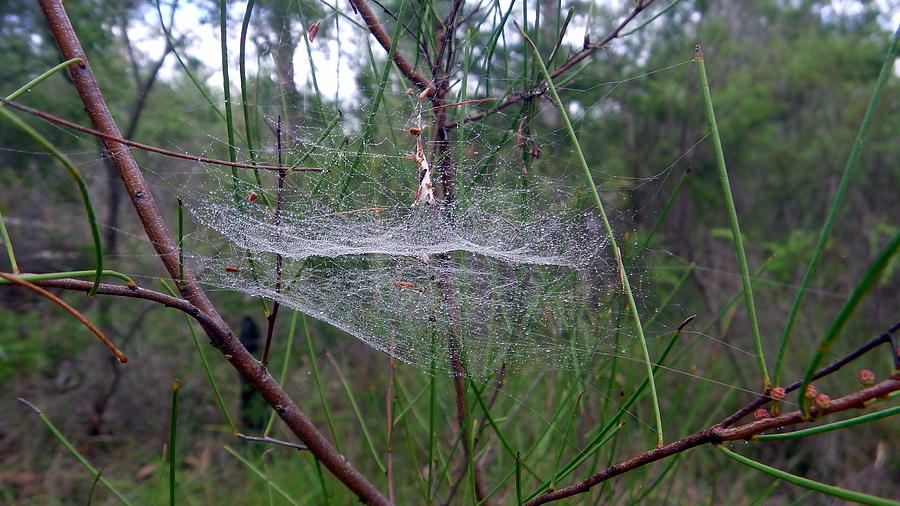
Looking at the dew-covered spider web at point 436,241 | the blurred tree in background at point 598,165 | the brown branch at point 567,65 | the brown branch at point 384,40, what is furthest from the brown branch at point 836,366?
the blurred tree in background at point 598,165

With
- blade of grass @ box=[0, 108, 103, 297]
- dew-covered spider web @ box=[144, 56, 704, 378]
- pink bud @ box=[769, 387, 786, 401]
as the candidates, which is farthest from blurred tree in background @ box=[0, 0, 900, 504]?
pink bud @ box=[769, 387, 786, 401]

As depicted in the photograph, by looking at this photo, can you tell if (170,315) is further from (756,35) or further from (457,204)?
(756,35)

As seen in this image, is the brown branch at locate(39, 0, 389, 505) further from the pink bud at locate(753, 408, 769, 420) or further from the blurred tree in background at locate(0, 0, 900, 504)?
the blurred tree in background at locate(0, 0, 900, 504)

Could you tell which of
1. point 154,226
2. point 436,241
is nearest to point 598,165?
point 436,241

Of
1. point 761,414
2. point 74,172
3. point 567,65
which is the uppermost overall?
point 567,65

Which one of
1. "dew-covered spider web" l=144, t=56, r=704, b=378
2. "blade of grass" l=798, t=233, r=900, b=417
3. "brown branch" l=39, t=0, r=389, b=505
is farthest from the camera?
"dew-covered spider web" l=144, t=56, r=704, b=378

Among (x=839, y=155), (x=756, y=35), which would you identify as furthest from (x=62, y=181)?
(x=756, y=35)

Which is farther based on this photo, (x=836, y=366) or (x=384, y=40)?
(x=384, y=40)

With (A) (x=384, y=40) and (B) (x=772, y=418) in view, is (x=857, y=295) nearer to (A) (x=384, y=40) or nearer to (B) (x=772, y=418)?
(B) (x=772, y=418)
